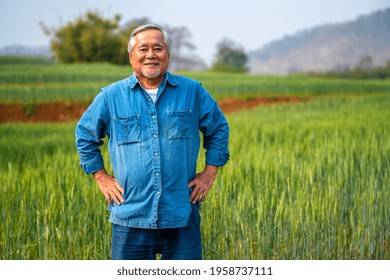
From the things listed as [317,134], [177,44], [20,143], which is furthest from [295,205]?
[177,44]

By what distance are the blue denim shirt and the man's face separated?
0.06 m

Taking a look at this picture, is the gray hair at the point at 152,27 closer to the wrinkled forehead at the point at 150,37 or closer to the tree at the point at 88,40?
the wrinkled forehead at the point at 150,37

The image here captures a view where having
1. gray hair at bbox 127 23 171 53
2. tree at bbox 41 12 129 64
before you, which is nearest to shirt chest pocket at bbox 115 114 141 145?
gray hair at bbox 127 23 171 53

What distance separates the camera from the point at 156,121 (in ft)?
5.82

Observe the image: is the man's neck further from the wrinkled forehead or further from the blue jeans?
the blue jeans

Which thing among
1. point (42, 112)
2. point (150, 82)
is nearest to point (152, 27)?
point (150, 82)

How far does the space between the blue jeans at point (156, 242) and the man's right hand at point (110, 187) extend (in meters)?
0.09

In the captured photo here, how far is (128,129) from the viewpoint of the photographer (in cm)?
179

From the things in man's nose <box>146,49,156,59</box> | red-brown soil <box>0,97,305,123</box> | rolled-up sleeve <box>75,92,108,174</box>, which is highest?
man's nose <box>146,49,156,59</box>

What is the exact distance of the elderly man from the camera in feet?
5.84

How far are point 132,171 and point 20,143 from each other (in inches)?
179

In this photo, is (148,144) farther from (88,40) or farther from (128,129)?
(88,40)

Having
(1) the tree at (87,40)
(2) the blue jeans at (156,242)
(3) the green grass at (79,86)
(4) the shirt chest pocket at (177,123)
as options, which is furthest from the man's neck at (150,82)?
(1) the tree at (87,40)
